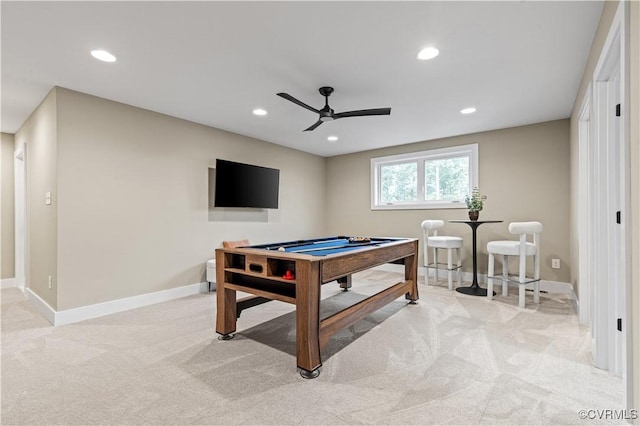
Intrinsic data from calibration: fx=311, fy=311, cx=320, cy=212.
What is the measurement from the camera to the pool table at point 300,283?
2.05 m

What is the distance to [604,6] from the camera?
188cm

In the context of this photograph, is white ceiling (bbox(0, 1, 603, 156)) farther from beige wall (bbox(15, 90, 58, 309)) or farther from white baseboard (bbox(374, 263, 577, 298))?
white baseboard (bbox(374, 263, 577, 298))

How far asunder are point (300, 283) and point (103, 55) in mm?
2384

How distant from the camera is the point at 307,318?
2041mm

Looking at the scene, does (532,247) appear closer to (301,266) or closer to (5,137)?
(301,266)

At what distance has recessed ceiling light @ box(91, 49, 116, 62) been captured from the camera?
2.42 m

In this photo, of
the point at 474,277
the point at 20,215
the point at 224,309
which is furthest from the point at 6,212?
the point at 474,277

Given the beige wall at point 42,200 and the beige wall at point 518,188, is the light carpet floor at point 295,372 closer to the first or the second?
the beige wall at point 42,200

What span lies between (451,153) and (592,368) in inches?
142

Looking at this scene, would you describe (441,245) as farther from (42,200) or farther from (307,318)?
(42,200)

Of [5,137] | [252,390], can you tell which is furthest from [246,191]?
[5,137]

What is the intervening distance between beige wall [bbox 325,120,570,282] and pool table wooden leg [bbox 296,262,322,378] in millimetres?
3632

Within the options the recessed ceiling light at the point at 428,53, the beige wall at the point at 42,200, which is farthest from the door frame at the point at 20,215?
the recessed ceiling light at the point at 428,53

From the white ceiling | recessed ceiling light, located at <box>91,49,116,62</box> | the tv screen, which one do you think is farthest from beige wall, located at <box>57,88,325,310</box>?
recessed ceiling light, located at <box>91,49,116,62</box>
